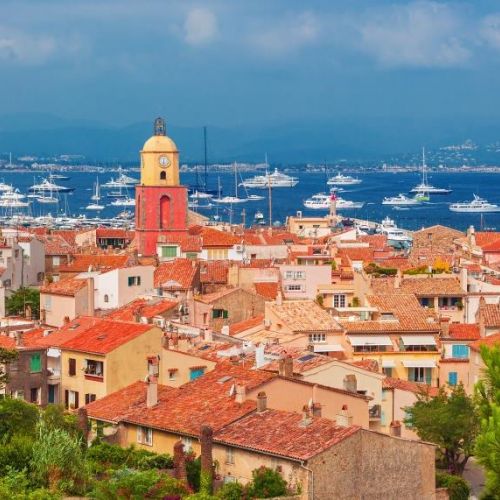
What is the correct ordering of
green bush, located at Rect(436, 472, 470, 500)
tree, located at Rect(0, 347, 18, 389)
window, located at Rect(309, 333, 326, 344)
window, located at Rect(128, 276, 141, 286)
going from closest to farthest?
green bush, located at Rect(436, 472, 470, 500)
tree, located at Rect(0, 347, 18, 389)
window, located at Rect(309, 333, 326, 344)
window, located at Rect(128, 276, 141, 286)

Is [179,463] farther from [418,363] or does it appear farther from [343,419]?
[418,363]

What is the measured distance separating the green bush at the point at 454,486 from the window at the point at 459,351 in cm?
1246

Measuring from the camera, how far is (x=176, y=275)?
1789 inches

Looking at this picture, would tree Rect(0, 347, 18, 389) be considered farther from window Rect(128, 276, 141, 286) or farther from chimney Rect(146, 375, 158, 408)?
window Rect(128, 276, 141, 286)

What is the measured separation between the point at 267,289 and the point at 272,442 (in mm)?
22632

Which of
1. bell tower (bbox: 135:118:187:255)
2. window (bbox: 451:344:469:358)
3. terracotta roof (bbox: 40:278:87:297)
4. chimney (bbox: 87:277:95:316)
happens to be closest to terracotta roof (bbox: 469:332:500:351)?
window (bbox: 451:344:469:358)

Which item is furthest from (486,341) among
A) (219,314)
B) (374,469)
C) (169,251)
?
(169,251)

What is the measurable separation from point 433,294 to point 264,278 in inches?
202

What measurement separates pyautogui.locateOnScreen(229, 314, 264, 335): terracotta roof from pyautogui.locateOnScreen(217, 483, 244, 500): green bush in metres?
14.4

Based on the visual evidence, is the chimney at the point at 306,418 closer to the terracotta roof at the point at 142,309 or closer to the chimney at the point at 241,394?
the chimney at the point at 241,394

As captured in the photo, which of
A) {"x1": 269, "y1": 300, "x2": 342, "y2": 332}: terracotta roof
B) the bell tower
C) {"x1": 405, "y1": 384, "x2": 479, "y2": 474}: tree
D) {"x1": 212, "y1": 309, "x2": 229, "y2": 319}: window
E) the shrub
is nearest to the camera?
the shrub

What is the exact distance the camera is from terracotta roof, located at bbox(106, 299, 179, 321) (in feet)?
120

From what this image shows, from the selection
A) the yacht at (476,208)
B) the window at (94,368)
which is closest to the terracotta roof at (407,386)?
the window at (94,368)

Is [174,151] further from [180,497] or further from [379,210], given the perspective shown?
[379,210]
